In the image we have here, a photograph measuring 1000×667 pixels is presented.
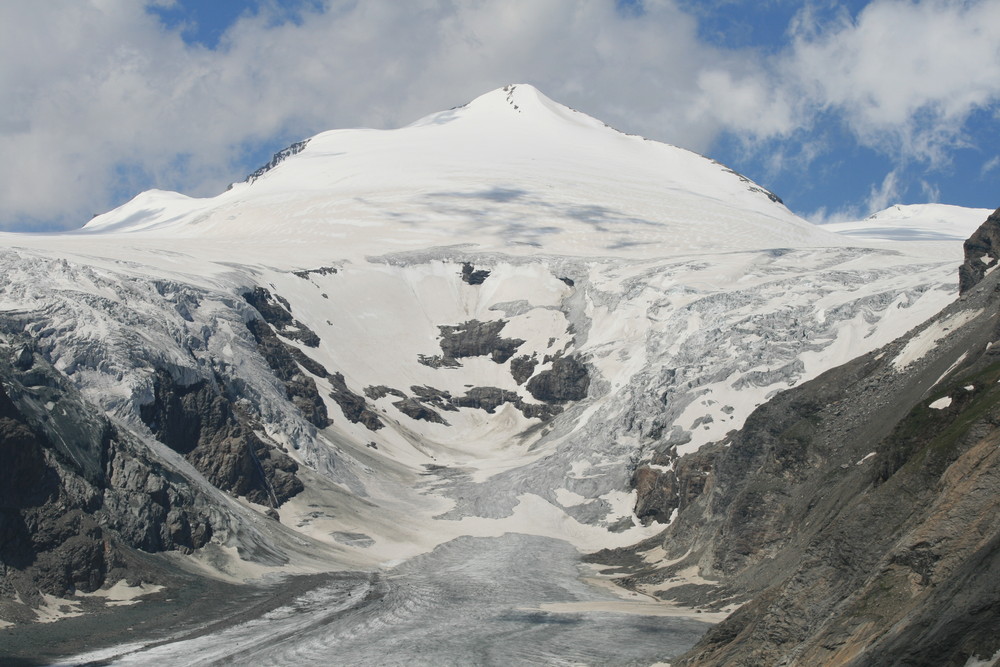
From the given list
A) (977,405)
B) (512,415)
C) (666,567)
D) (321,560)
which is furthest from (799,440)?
(512,415)

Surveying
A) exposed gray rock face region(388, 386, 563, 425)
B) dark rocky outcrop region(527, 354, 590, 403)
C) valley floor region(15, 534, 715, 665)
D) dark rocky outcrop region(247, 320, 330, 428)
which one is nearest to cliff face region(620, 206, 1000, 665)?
valley floor region(15, 534, 715, 665)

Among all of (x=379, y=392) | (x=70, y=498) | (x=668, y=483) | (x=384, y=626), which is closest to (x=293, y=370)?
(x=379, y=392)

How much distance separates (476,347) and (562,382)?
28563 millimetres

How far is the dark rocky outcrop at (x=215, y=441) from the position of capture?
120625 millimetres

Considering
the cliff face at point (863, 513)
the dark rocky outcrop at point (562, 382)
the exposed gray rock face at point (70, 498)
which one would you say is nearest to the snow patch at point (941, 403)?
the cliff face at point (863, 513)

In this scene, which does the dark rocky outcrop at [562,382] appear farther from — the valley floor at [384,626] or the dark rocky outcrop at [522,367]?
the valley floor at [384,626]

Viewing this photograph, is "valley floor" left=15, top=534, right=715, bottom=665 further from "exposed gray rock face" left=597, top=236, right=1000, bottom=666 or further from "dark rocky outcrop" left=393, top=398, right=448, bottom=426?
"dark rocky outcrop" left=393, top=398, right=448, bottom=426

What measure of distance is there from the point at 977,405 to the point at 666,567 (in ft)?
174

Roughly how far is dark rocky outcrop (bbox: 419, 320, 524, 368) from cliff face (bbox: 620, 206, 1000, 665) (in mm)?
76895

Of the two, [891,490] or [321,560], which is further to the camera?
[321,560]

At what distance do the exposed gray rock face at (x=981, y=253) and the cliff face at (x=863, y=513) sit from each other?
0.32 m

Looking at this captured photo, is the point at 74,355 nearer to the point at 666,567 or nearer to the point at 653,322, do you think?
the point at 666,567

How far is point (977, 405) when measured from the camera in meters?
43.8

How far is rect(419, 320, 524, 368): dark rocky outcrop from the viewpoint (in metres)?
192
